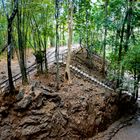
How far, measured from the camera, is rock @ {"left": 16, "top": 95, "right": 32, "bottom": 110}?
446 inches

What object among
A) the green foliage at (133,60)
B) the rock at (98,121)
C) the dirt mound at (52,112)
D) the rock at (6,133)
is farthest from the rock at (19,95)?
the green foliage at (133,60)

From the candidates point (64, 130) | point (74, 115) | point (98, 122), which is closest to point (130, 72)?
point (98, 122)

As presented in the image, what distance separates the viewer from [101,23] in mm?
18219

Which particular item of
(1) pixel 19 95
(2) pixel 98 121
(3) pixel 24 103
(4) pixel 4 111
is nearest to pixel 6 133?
(4) pixel 4 111

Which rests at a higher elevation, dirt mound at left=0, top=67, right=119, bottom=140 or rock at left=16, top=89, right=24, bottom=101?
rock at left=16, top=89, right=24, bottom=101

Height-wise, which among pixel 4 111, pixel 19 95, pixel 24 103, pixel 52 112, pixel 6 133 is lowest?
pixel 6 133

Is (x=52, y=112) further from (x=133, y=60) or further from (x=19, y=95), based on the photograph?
(x=133, y=60)

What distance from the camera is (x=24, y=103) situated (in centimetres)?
1143

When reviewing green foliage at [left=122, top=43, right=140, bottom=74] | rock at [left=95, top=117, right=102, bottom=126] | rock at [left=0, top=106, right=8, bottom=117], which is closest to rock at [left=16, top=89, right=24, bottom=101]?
rock at [left=0, top=106, right=8, bottom=117]

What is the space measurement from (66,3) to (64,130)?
7616 millimetres

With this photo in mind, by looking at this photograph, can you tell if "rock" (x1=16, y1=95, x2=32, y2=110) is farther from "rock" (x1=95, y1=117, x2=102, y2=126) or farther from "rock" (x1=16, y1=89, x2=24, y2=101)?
"rock" (x1=95, y1=117, x2=102, y2=126)

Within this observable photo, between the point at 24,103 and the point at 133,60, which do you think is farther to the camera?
the point at 133,60

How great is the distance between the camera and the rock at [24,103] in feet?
37.2

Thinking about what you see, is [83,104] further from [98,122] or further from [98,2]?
[98,2]
